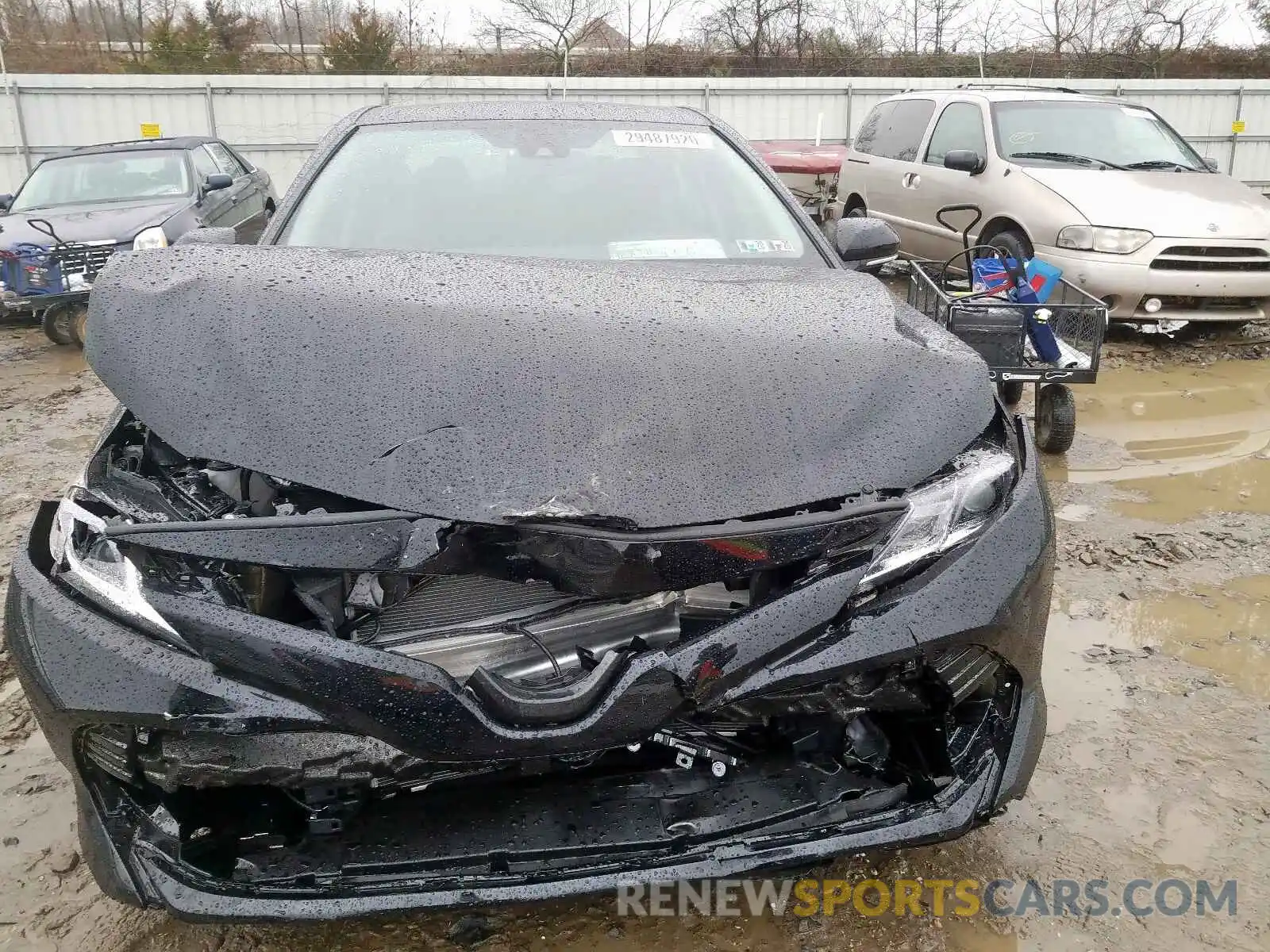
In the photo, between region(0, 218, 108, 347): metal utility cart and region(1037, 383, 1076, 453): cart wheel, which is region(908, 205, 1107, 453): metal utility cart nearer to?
region(1037, 383, 1076, 453): cart wheel

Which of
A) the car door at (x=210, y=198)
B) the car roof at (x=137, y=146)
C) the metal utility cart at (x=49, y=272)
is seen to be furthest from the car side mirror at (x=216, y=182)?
the metal utility cart at (x=49, y=272)

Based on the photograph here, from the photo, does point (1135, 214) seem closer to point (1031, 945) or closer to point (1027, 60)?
point (1031, 945)

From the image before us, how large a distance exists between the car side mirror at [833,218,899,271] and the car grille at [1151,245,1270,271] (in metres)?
3.99

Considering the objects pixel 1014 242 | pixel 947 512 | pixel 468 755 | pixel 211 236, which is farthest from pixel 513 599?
pixel 1014 242

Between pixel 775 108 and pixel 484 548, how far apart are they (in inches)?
635

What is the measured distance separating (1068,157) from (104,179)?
774 centimetres

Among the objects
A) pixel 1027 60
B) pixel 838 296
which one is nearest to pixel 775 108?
pixel 1027 60

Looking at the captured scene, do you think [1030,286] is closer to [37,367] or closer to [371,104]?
[37,367]

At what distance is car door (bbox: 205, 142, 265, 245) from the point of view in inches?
352

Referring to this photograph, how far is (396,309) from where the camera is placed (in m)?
2.08

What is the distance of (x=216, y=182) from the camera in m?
8.05

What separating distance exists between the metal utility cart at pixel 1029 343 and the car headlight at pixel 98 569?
3.68m

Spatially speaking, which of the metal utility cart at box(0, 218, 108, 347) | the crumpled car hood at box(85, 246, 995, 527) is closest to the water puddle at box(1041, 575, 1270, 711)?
the crumpled car hood at box(85, 246, 995, 527)

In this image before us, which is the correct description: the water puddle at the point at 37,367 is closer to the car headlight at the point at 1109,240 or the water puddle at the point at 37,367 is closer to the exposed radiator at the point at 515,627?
the exposed radiator at the point at 515,627
